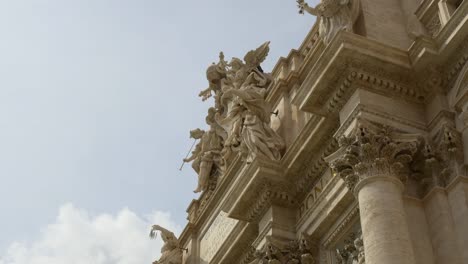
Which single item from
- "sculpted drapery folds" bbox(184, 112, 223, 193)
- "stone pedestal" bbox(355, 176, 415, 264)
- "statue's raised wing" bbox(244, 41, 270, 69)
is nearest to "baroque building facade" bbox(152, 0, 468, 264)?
"stone pedestal" bbox(355, 176, 415, 264)

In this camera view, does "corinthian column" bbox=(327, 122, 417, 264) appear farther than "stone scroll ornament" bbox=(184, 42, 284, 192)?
No

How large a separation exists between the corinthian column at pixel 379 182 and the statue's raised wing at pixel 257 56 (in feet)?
25.9

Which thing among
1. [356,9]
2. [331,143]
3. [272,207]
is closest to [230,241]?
[272,207]

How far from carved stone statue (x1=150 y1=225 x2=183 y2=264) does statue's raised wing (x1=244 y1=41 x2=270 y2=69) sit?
16.0ft

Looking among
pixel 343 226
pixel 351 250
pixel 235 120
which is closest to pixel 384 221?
pixel 351 250

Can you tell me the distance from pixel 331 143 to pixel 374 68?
6.28 ft

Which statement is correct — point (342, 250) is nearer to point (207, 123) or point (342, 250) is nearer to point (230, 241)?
point (230, 241)

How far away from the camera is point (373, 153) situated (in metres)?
12.0

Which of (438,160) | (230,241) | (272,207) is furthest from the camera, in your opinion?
(230,241)

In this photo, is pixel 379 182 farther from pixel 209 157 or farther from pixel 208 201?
pixel 209 157

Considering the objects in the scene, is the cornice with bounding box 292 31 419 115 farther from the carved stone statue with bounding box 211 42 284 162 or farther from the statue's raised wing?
the statue's raised wing

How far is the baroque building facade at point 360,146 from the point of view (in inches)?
455

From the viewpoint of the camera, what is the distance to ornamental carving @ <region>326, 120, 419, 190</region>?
11.9 metres

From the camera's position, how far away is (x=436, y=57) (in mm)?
12820
